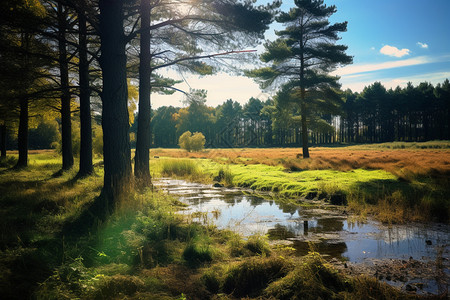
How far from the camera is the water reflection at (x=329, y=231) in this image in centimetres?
528

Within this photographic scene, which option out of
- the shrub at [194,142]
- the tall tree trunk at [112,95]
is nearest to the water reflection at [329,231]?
the tall tree trunk at [112,95]

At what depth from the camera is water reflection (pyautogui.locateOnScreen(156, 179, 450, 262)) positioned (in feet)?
17.3

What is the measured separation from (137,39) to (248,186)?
27.6 ft

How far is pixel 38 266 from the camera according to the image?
11.6 ft

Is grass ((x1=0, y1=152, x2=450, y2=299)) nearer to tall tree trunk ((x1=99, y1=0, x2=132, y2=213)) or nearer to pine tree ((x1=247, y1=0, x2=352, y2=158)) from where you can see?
tall tree trunk ((x1=99, y1=0, x2=132, y2=213))

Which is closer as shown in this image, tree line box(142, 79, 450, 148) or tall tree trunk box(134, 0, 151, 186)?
tall tree trunk box(134, 0, 151, 186)

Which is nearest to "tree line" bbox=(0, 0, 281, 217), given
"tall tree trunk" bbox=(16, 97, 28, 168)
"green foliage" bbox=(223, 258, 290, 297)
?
"green foliage" bbox=(223, 258, 290, 297)

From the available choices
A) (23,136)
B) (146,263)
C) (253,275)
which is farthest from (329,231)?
(23,136)

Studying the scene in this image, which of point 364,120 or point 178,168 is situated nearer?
point 178,168

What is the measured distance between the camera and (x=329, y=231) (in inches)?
260

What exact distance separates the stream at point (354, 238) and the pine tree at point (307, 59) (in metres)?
14.0

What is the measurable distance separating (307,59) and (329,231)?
18176mm

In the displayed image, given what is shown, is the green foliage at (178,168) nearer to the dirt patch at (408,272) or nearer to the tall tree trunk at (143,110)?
the tall tree trunk at (143,110)

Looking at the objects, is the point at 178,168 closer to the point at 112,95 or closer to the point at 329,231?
the point at 112,95
